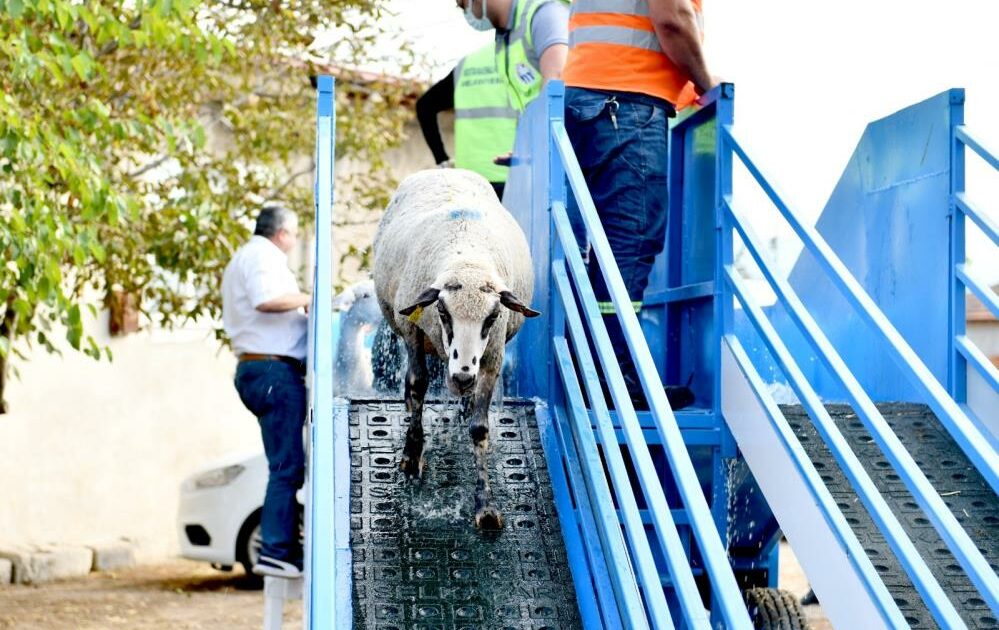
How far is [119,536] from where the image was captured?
13.8 meters

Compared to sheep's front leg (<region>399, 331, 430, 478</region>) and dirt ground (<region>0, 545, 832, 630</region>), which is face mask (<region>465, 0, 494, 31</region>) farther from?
dirt ground (<region>0, 545, 832, 630</region>)

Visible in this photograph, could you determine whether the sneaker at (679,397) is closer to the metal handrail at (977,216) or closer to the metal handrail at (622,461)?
the metal handrail at (622,461)

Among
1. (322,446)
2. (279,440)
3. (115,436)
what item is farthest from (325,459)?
(115,436)

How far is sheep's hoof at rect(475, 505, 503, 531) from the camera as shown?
4375 millimetres

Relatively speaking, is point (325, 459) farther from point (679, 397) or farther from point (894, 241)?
point (894, 241)

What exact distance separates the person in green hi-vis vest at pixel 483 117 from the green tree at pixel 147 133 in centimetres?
137

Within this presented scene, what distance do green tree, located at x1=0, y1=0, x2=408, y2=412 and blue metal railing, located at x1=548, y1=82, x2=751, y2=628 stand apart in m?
2.73

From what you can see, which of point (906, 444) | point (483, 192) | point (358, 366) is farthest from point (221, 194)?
point (906, 444)

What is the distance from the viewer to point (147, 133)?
7.89 m

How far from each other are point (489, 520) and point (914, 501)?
1387mm

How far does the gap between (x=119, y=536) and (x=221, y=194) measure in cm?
534

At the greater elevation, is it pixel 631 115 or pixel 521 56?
pixel 521 56

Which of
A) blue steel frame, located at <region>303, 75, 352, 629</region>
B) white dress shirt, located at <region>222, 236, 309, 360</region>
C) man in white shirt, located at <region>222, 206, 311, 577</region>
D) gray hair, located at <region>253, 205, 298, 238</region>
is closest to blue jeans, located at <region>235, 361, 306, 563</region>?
man in white shirt, located at <region>222, 206, 311, 577</region>

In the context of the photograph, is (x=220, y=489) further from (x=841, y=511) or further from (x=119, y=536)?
(x=841, y=511)
